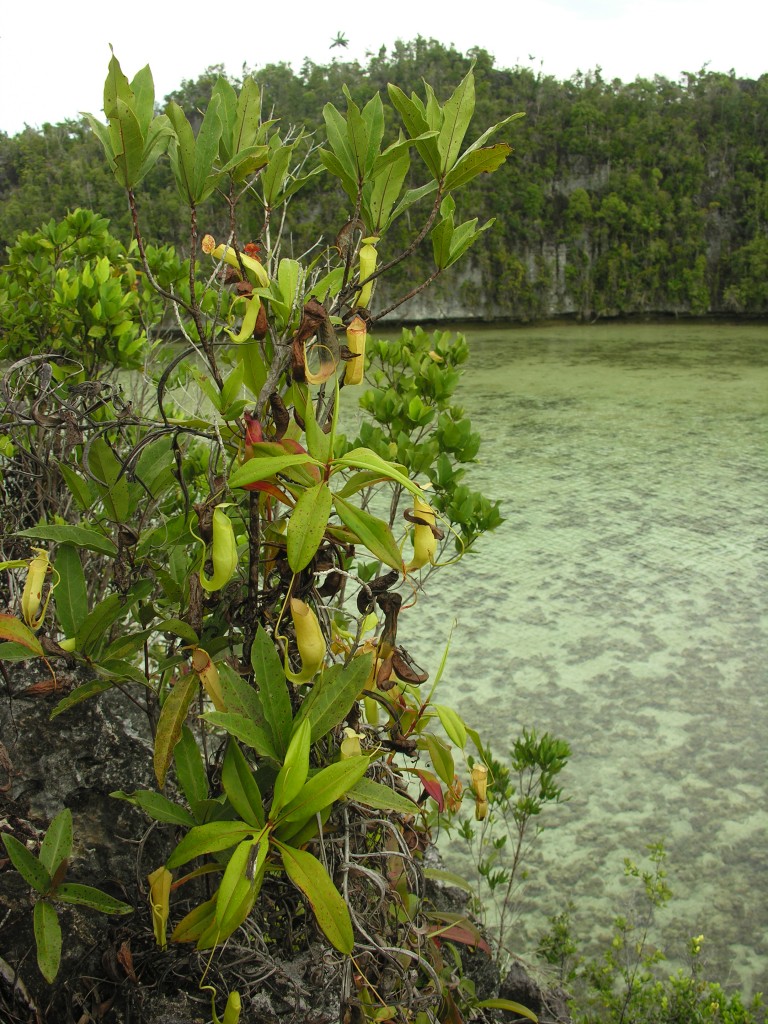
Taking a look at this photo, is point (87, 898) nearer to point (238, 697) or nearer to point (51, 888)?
point (51, 888)

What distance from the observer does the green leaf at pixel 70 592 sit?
1.79 ft

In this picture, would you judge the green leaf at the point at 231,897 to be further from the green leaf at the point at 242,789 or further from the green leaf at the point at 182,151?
the green leaf at the point at 182,151

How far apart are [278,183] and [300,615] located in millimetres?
308

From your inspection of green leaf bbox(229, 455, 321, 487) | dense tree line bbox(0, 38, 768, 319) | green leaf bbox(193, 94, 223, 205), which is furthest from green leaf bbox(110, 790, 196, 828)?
dense tree line bbox(0, 38, 768, 319)

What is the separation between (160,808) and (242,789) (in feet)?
0.27

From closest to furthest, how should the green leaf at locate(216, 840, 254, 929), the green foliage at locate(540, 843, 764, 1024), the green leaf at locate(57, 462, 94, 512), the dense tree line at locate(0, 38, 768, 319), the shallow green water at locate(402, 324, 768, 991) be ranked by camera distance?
the green leaf at locate(216, 840, 254, 929) < the green leaf at locate(57, 462, 94, 512) < the green foliage at locate(540, 843, 764, 1024) < the shallow green water at locate(402, 324, 768, 991) < the dense tree line at locate(0, 38, 768, 319)

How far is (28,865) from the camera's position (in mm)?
511

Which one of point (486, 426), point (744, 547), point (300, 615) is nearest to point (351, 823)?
point (300, 615)

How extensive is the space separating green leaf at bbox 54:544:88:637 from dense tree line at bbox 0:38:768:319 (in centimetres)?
917

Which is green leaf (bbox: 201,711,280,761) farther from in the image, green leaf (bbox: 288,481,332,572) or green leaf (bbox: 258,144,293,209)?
green leaf (bbox: 258,144,293,209)

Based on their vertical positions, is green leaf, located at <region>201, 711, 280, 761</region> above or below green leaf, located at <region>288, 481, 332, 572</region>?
below

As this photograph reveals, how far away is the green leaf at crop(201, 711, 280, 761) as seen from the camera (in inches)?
17.4

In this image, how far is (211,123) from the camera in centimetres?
49

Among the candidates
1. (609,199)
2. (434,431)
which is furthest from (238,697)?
(609,199)
